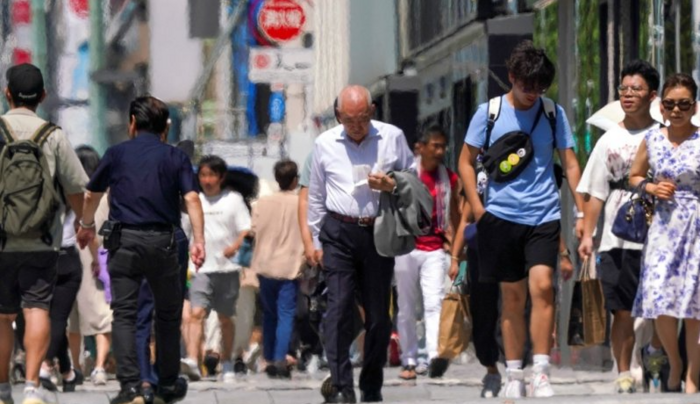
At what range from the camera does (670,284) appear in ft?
44.2

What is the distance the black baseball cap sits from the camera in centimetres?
1355

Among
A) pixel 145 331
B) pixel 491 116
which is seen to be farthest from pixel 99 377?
pixel 491 116

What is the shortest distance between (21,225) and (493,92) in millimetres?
8532

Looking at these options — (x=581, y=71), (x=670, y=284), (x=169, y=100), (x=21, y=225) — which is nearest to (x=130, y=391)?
(x=21, y=225)

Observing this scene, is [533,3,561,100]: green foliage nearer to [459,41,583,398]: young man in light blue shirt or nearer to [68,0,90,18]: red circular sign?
[68,0,90,18]: red circular sign

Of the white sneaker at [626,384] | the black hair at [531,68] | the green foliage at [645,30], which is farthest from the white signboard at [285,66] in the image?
the black hair at [531,68]

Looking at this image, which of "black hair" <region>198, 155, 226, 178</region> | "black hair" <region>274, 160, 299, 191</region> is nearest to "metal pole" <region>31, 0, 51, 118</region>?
"black hair" <region>274, 160, 299, 191</region>

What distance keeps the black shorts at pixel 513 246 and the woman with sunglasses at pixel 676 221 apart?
0.56m

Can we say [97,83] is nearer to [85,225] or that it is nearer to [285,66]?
[285,66]

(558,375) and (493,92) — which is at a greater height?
(493,92)

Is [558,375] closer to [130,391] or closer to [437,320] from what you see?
[437,320]

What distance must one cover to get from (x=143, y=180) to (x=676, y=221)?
2.87 m

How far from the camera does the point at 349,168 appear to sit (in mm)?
13773

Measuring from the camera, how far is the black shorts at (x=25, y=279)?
13.4m
